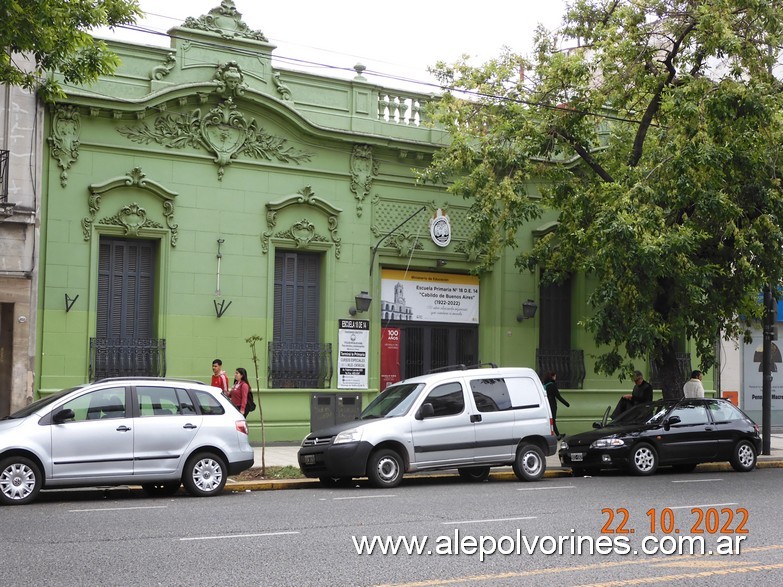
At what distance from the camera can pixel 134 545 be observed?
9875mm

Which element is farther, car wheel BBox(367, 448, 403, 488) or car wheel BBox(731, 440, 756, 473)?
car wheel BBox(731, 440, 756, 473)

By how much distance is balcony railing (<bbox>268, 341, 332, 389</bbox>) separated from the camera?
22031 millimetres

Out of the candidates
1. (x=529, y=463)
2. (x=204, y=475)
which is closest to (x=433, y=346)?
(x=529, y=463)

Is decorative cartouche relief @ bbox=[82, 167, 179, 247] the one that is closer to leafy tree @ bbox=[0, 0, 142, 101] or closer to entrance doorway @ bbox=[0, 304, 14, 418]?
entrance doorway @ bbox=[0, 304, 14, 418]

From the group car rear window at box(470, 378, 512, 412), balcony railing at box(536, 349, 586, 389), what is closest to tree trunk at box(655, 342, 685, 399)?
balcony railing at box(536, 349, 586, 389)

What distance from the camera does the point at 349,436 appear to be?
15789 mm

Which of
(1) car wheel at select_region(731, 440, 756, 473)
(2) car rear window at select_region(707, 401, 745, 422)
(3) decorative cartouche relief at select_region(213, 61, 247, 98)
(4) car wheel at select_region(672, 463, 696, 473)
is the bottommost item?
(4) car wheel at select_region(672, 463, 696, 473)

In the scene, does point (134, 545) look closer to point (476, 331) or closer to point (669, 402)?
point (669, 402)

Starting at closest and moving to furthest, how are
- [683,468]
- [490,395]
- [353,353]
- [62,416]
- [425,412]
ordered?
[62,416]
[425,412]
[490,395]
[683,468]
[353,353]

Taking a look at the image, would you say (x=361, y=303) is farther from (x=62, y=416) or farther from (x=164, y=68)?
(x=62, y=416)

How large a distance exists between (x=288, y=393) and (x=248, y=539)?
1158 centimetres

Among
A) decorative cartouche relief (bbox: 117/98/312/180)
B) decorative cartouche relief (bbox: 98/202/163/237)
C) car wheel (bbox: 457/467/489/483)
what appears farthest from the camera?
decorative cartouche relief (bbox: 117/98/312/180)

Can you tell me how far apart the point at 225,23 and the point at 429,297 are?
742 centimetres

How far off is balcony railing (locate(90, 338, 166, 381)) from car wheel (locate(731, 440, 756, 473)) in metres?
10.9
